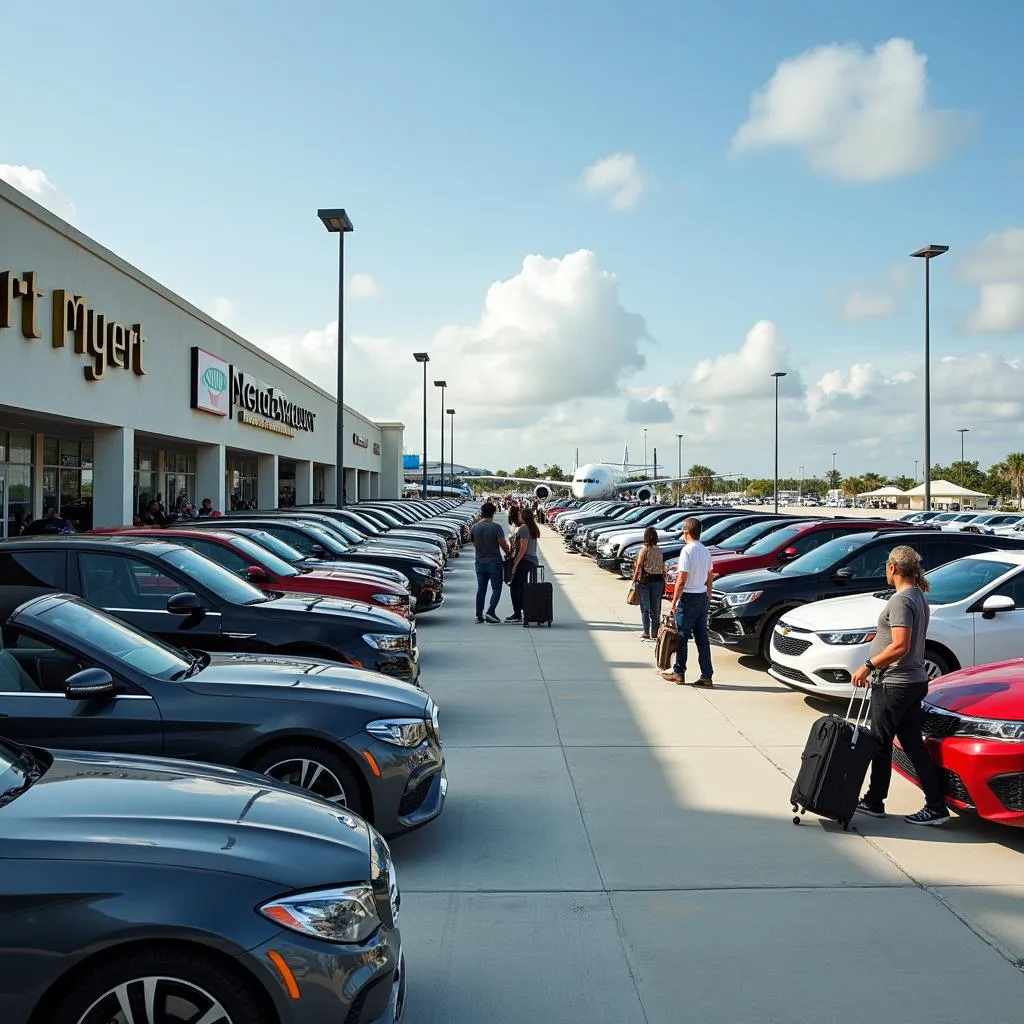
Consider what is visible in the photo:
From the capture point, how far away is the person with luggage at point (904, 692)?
629cm

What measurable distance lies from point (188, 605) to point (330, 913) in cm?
426

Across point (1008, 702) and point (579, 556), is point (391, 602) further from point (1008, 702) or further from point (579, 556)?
point (579, 556)

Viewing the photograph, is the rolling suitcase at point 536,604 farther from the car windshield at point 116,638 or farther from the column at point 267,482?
the column at point 267,482

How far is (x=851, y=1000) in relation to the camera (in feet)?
13.5

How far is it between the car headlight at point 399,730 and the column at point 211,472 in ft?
75.8

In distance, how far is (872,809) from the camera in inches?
256

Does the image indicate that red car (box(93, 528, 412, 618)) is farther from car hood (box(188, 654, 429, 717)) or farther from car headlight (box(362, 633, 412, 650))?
car hood (box(188, 654, 429, 717))

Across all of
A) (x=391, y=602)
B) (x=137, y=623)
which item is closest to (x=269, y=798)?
(x=137, y=623)

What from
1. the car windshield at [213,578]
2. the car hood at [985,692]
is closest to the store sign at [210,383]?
the car windshield at [213,578]

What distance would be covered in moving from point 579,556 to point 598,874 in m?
29.5

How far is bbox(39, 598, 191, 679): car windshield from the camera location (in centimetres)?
530

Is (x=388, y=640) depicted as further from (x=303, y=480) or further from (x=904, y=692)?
(x=303, y=480)

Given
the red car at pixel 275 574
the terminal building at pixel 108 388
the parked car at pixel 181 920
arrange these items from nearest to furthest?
the parked car at pixel 181 920 → the red car at pixel 275 574 → the terminal building at pixel 108 388

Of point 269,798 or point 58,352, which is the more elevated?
point 58,352
